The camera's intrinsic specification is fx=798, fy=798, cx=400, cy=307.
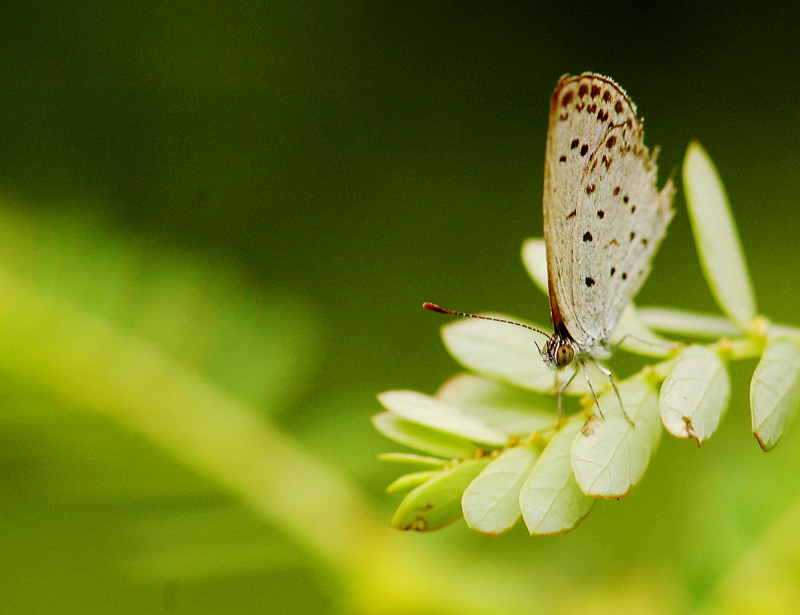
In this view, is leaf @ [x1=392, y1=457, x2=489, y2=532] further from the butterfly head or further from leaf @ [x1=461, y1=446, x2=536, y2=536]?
the butterfly head

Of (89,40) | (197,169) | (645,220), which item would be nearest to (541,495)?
(645,220)

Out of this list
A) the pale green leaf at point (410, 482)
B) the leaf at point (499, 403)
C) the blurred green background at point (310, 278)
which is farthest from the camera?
the blurred green background at point (310, 278)

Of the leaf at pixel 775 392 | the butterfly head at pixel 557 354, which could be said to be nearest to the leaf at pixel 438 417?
the butterfly head at pixel 557 354

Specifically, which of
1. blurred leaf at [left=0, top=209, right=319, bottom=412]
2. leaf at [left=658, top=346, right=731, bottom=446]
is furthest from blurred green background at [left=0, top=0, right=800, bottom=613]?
leaf at [left=658, top=346, right=731, bottom=446]

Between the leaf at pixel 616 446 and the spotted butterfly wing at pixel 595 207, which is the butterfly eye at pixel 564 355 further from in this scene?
the leaf at pixel 616 446

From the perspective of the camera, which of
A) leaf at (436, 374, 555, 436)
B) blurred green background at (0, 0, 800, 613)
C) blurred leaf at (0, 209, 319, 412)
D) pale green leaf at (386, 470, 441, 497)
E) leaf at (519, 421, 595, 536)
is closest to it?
leaf at (519, 421, 595, 536)

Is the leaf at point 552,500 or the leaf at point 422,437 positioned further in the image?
the leaf at point 422,437
